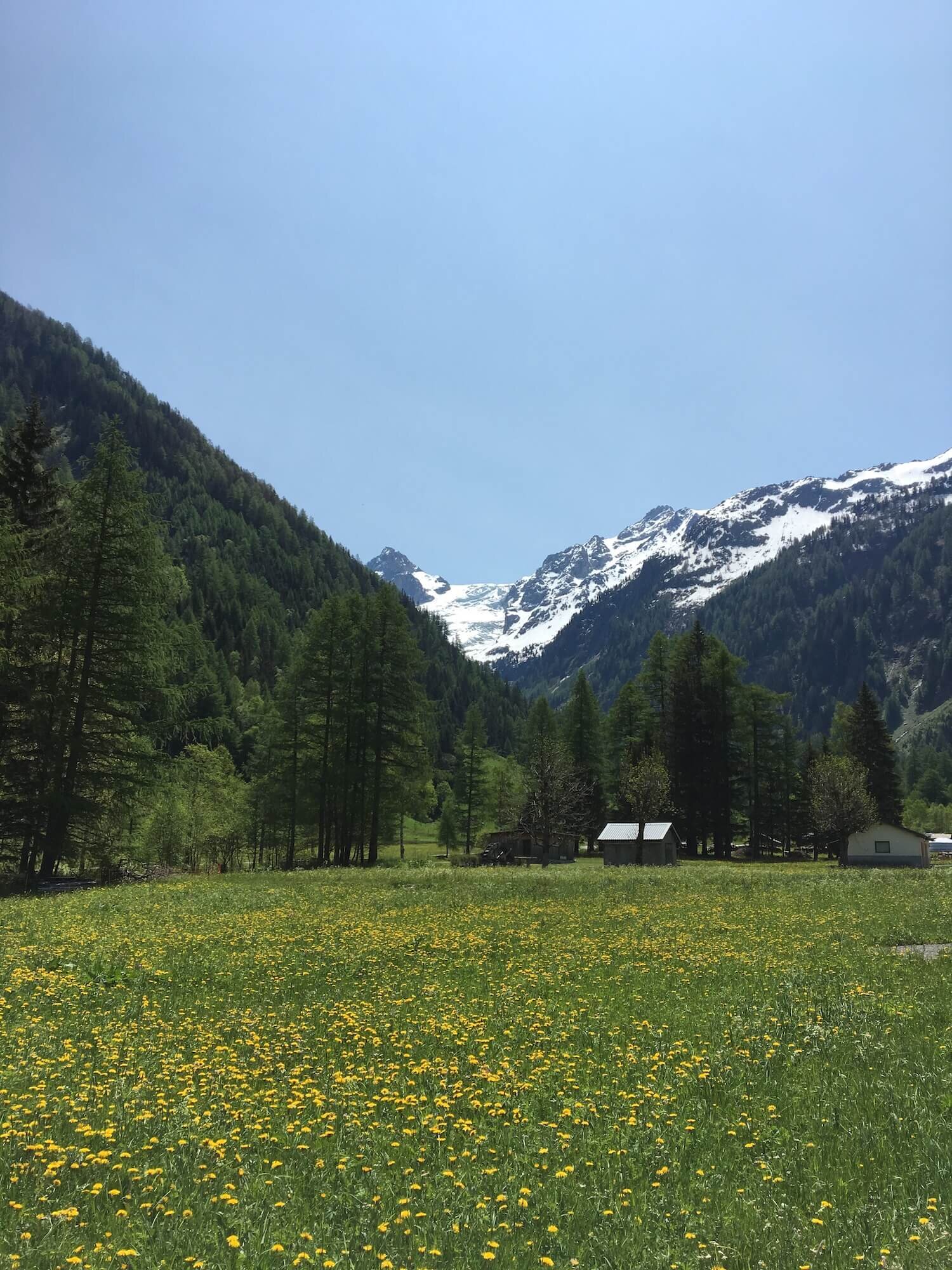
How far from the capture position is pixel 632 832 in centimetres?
5844

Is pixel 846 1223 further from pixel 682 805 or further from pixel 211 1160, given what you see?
pixel 682 805

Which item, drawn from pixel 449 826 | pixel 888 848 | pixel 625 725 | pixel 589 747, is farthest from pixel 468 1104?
pixel 449 826

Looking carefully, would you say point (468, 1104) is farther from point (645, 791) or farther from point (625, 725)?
point (625, 725)

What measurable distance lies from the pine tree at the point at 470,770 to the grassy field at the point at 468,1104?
61351mm

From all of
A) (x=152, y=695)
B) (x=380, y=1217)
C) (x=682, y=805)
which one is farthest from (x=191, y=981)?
(x=682, y=805)

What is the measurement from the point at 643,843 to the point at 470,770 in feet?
90.2

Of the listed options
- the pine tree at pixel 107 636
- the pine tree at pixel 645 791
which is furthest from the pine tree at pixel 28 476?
the pine tree at pixel 645 791

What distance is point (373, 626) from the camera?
157 feet

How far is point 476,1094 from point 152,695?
2521 centimetres

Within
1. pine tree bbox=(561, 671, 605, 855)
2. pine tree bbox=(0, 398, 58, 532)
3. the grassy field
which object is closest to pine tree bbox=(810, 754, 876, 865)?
pine tree bbox=(561, 671, 605, 855)

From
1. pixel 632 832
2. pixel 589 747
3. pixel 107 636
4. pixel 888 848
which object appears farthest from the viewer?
pixel 589 747

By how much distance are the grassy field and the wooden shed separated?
41474mm

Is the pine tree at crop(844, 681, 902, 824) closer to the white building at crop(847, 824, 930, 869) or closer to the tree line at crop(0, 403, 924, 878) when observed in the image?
the tree line at crop(0, 403, 924, 878)

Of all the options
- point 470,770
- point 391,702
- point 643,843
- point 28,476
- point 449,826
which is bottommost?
point 449,826
